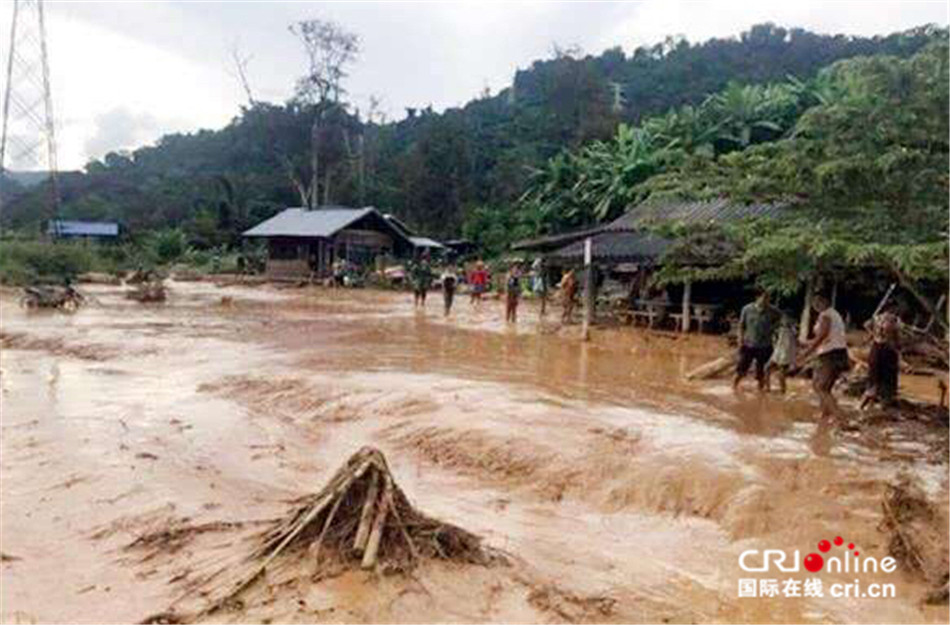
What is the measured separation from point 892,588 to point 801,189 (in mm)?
4365

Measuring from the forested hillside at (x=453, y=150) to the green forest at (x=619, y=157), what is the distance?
0.51ft

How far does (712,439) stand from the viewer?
8633 mm

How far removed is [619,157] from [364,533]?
29924mm

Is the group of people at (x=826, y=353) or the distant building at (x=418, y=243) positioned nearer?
the group of people at (x=826, y=353)

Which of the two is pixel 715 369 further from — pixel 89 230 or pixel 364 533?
pixel 89 230

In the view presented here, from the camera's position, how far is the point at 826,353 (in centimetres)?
945

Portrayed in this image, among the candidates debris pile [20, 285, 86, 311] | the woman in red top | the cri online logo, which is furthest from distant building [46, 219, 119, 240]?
the cri online logo

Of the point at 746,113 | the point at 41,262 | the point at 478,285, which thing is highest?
the point at 746,113

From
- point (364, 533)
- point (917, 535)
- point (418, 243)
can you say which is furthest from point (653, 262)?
point (418, 243)

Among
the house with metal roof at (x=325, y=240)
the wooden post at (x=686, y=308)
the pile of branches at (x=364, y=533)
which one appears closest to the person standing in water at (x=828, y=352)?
the pile of branches at (x=364, y=533)

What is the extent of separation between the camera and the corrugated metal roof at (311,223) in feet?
129

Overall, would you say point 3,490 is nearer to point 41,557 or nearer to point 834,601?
point 41,557

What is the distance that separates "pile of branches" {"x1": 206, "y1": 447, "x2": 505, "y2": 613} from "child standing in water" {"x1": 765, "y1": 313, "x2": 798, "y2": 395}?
7.41 meters

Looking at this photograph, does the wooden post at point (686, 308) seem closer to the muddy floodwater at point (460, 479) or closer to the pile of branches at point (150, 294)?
the muddy floodwater at point (460, 479)
